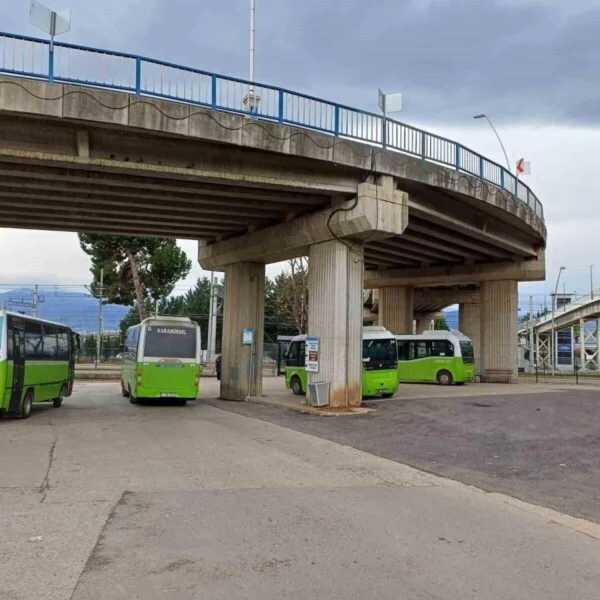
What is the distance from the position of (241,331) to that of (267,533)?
18.9 m

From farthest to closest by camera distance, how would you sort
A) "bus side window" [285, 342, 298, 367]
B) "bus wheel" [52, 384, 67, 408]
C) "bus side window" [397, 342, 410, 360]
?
"bus side window" [397, 342, 410, 360] → "bus side window" [285, 342, 298, 367] → "bus wheel" [52, 384, 67, 408]

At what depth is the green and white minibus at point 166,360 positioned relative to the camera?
21.5m

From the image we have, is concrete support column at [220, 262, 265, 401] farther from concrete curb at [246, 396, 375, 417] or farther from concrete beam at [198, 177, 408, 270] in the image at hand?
concrete curb at [246, 396, 375, 417]

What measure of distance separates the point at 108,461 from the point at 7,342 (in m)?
7.59

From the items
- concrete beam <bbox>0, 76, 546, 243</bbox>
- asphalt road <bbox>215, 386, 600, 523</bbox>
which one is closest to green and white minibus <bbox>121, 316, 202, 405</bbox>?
asphalt road <bbox>215, 386, 600, 523</bbox>

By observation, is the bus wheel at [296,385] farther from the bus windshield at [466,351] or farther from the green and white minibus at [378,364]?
the bus windshield at [466,351]

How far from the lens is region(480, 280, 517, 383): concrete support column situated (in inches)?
1353

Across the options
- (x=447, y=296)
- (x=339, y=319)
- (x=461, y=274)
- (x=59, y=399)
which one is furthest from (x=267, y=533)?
(x=447, y=296)

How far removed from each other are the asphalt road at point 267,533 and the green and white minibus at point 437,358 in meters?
22.9

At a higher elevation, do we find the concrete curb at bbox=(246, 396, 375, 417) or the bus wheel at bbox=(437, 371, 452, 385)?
the bus wheel at bbox=(437, 371, 452, 385)

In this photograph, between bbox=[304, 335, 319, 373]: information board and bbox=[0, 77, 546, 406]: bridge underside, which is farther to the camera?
bbox=[304, 335, 319, 373]: information board

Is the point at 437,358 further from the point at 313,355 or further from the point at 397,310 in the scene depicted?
the point at 313,355

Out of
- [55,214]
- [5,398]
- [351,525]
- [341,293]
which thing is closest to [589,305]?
[341,293]

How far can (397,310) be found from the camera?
127ft
